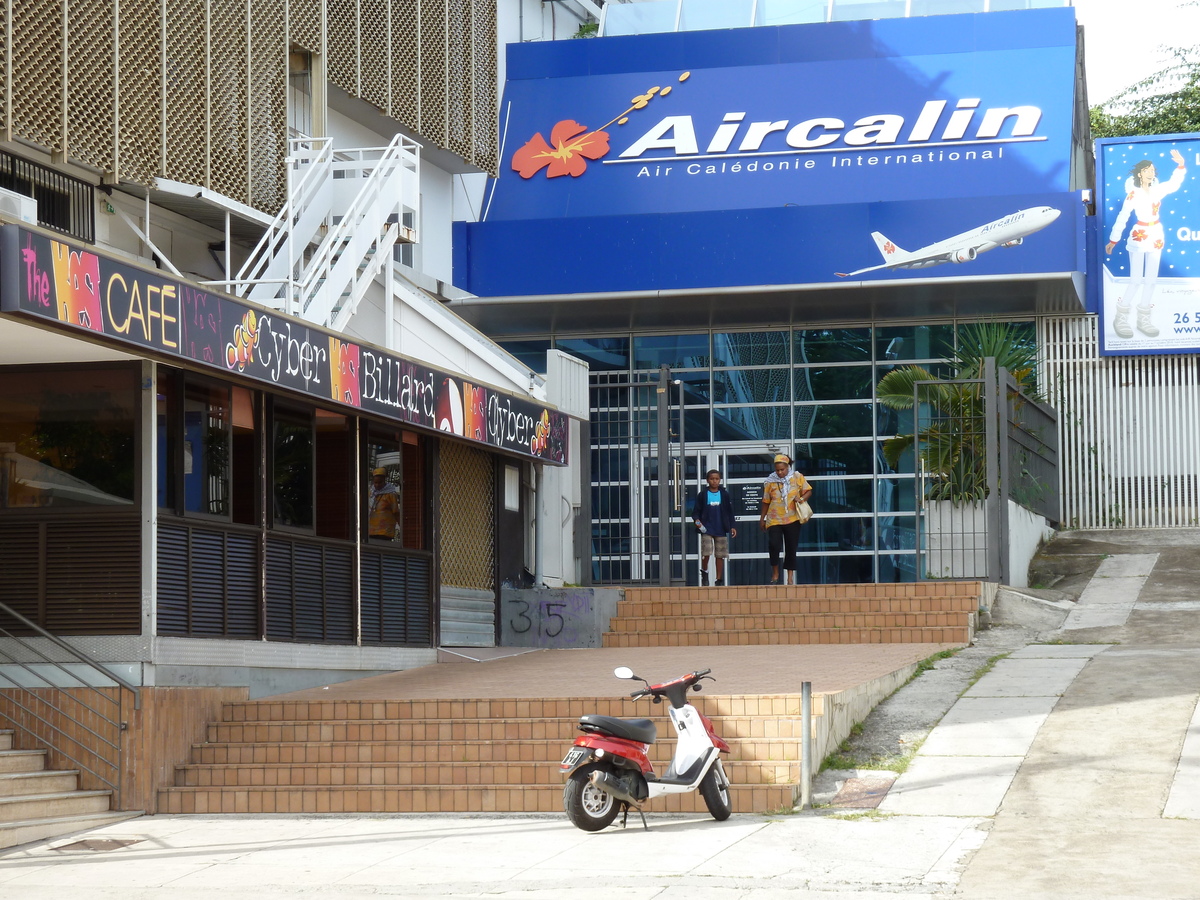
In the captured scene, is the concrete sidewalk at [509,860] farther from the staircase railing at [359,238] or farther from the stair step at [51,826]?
the staircase railing at [359,238]

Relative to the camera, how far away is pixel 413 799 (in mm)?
10359

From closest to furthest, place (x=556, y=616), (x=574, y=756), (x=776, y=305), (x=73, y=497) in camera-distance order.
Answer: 1. (x=574, y=756)
2. (x=73, y=497)
3. (x=556, y=616)
4. (x=776, y=305)

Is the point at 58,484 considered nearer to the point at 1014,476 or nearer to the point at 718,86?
the point at 1014,476

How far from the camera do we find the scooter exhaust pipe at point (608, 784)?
9000mm

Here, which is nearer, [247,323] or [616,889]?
[616,889]

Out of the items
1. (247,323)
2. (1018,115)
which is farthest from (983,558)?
(247,323)

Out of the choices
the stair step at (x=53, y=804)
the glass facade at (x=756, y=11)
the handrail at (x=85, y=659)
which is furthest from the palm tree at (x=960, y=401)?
the stair step at (x=53, y=804)

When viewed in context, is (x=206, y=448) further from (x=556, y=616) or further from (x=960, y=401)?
(x=960, y=401)

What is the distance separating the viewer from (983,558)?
1853 centimetres

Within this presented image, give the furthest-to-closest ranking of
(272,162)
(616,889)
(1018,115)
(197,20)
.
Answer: (1018,115) → (272,162) → (197,20) → (616,889)

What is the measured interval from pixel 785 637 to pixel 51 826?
8.08m

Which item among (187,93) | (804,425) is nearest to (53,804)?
(187,93)

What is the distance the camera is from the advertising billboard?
21.7 m

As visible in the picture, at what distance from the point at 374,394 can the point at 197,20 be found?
395cm
